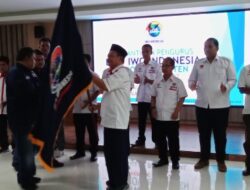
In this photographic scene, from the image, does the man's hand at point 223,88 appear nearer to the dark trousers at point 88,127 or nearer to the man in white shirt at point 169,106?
the man in white shirt at point 169,106

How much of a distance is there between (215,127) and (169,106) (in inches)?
23.3

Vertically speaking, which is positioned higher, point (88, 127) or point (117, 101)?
point (117, 101)

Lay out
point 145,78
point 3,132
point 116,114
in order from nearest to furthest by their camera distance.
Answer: point 116,114, point 145,78, point 3,132

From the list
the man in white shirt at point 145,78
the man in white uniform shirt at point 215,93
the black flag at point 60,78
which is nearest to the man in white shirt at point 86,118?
the man in white shirt at point 145,78

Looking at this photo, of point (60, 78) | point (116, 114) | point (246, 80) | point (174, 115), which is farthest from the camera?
point (174, 115)

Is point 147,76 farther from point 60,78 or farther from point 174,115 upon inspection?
point 60,78

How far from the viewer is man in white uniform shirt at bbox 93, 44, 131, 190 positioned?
324 centimetres

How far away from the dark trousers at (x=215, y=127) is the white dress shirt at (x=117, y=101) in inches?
46.4

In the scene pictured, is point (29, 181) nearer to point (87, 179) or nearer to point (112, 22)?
point (87, 179)

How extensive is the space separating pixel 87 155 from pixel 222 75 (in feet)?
7.40

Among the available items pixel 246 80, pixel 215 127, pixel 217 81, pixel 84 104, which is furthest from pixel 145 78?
pixel 246 80

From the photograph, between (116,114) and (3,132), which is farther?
(3,132)

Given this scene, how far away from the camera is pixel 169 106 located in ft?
13.3

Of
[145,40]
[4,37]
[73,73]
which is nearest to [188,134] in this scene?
[145,40]
